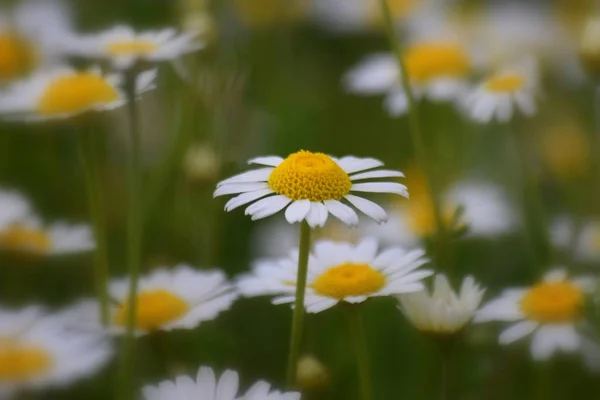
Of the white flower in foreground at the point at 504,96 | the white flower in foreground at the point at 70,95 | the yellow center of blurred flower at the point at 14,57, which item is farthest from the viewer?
the yellow center of blurred flower at the point at 14,57

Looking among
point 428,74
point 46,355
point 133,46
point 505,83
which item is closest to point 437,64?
point 428,74

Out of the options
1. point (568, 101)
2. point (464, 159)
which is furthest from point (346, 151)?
point (568, 101)

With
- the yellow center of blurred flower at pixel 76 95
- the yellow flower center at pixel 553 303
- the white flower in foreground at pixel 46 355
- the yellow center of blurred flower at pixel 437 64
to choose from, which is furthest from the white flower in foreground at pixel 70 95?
the yellow center of blurred flower at pixel 437 64

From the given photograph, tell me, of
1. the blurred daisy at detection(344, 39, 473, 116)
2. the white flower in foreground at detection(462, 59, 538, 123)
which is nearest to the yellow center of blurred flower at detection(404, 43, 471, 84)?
the blurred daisy at detection(344, 39, 473, 116)

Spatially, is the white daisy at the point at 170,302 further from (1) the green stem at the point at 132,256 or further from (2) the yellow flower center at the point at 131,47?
(2) the yellow flower center at the point at 131,47

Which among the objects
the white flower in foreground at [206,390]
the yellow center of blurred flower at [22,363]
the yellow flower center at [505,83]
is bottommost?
the white flower in foreground at [206,390]

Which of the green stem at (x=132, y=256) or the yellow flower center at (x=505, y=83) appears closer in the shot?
the green stem at (x=132, y=256)

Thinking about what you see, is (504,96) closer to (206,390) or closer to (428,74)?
(428,74)
